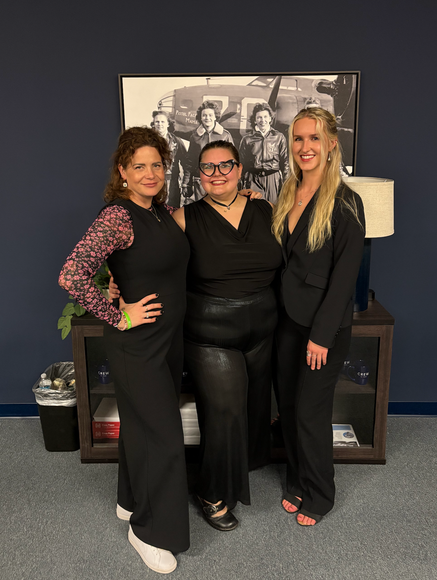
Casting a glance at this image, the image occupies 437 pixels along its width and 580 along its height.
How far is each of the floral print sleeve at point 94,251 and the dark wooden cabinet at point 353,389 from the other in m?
0.77

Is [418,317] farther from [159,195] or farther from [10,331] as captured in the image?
[10,331]

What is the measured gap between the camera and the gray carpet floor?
6.77ft

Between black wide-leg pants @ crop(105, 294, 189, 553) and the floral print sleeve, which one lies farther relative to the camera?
black wide-leg pants @ crop(105, 294, 189, 553)

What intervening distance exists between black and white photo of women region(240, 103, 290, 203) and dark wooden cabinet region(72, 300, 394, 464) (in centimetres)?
89

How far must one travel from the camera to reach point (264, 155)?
112 inches

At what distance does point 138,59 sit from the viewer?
276 centimetres

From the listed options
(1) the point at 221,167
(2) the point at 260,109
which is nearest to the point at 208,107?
(2) the point at 260,109

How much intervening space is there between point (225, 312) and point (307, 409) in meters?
0.57

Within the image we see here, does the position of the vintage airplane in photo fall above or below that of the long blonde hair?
above

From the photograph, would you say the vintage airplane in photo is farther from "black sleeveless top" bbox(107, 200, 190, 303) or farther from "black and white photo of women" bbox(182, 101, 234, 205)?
"black sleeveless top" bbox(107, 200, 190, 303)

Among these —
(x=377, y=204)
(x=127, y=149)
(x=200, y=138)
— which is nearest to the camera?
(x=127, y=149)

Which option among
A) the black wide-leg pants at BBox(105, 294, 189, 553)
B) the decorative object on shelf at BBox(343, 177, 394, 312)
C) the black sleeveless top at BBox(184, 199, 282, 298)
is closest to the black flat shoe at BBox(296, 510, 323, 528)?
the black wide-leg pants at BBox(105, 294, 189, 553)

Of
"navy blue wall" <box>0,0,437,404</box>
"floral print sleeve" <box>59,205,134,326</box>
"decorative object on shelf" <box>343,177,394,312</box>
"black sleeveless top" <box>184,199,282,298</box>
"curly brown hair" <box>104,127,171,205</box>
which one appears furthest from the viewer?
"navy blue wall" <box>0,0,437,404</box>

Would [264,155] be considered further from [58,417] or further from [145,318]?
[58,417]
